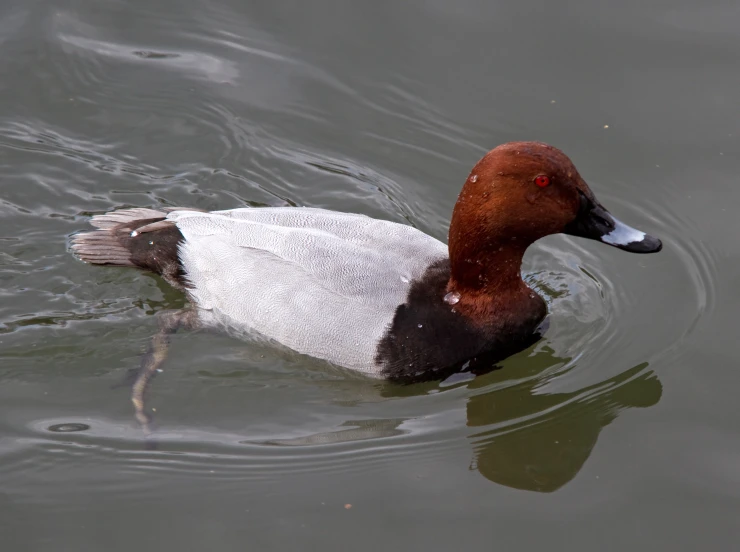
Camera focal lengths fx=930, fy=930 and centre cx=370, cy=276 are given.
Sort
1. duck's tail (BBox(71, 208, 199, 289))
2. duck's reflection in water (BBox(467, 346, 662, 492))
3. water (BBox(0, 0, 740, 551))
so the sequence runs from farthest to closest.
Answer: duck's tail (BBox(71, 208, 199, 289)) → duck's reflection in water (BBox(467, 346, 662, 492)) → water (BBox(0, 0, 740, 551))

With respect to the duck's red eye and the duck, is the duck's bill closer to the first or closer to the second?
the duck

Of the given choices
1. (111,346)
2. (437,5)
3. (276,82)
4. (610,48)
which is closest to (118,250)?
(111,346)

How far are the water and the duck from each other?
0.73 feet

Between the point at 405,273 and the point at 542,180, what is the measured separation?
3.23 ft

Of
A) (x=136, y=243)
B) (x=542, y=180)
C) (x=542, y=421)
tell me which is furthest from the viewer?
(x=136, y=243)

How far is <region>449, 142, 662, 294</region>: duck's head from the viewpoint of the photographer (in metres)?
5.00

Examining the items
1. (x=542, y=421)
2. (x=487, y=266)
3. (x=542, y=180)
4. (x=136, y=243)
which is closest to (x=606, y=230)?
(x=542, y=180)

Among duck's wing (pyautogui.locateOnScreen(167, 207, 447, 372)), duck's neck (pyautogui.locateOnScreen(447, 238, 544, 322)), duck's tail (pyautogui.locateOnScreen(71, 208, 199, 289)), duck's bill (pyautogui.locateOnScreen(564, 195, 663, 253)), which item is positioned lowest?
duck's tail (pyautogui.locateOnScreen(71, 208, 199, 289))

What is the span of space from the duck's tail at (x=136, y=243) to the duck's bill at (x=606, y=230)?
7.98 ft

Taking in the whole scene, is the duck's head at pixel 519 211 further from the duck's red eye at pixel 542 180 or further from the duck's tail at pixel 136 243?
the duck's tail at pixel 136 243

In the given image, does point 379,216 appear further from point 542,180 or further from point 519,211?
point 542,180

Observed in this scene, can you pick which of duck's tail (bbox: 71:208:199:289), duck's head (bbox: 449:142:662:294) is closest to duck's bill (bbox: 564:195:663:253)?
duck's head (bbox: 449:142:662:294)

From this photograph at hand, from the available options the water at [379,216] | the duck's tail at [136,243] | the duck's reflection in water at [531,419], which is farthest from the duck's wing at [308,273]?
the duck's reflection in water at [531,419]

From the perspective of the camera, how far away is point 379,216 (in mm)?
6766
